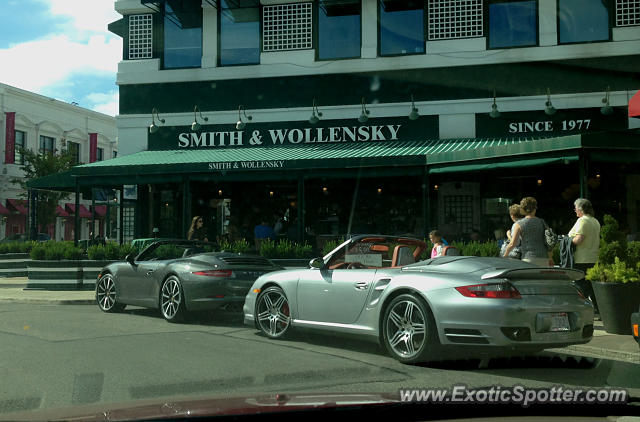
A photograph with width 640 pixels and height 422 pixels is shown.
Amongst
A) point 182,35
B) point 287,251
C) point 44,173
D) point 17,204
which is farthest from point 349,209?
point 17,204

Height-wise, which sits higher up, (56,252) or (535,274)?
(535,274)

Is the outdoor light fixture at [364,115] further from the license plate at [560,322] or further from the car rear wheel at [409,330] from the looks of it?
the license plate at [560,322]

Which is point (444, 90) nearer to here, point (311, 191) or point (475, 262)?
point (311, 191)

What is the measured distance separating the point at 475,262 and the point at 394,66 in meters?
13.9

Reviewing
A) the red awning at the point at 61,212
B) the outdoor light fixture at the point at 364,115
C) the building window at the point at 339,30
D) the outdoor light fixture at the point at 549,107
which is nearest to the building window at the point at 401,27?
the building window at the point at 339,30

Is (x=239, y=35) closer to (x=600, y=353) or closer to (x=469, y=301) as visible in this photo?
(x=600, y=353)

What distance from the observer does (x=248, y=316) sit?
9.12 meters

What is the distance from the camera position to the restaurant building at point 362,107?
18562mm

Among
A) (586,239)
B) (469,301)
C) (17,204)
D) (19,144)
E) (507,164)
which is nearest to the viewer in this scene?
(469,301)

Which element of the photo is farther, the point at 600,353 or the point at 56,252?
the point at 56,252

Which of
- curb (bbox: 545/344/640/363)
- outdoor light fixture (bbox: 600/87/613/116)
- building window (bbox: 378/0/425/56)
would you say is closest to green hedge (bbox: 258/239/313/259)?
building window (bbox: 378/0/425/56)

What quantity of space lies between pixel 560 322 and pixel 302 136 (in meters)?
14.7

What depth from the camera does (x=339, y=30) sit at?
2084 centimetres

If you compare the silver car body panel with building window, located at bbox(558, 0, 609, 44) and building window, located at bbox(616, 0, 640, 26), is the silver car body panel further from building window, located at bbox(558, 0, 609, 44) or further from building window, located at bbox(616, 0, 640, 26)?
building window, located at bbox(616, 0, 640, 26)
